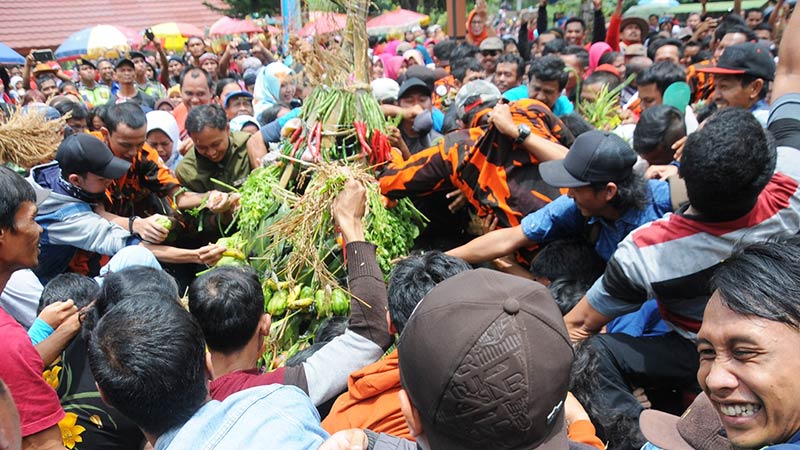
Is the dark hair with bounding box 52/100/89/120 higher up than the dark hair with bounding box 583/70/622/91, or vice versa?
the dark hair with bounding box 583/70/622/91

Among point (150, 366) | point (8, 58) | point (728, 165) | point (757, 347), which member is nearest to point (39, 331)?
point (150, 366)

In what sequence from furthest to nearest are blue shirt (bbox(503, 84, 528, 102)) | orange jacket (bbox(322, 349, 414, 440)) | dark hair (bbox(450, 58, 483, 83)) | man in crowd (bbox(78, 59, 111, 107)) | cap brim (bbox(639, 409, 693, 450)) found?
man in crowd (bbox(78, 59, 111, 107)) → dark hair (bbox(450, 58, 483, 83)) → blue shirt (bbox(503, 84, 528, 102)) → orange jacket (bbox(322, 349, 414, 440)) → cap brim (bbox(639, 409, 693, 450))

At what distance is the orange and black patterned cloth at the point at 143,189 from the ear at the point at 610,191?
2857mm

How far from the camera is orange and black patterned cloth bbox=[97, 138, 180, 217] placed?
3994mm

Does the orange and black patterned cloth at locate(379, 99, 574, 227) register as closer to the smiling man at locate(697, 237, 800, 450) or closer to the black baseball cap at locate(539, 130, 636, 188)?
the black baseball cap at locate(539, 130, 636, 188)

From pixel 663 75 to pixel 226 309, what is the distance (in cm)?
357

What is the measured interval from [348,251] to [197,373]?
34.0 inches

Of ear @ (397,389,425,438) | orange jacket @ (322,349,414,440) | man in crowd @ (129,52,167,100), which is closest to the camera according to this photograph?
ear @ (397,389,425,438)

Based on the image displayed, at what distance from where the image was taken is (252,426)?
1521mm

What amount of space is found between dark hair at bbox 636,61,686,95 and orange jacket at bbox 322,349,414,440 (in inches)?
134

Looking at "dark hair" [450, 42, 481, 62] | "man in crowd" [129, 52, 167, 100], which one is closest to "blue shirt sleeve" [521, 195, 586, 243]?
"dark hair" [450, 42, 481, 62]

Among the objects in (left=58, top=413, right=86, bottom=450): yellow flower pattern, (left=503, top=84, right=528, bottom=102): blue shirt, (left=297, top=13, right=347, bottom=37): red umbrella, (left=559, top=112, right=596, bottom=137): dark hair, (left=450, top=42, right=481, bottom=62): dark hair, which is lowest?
(left=58, top=413, right=86, bottom=450): yellow flower pattern

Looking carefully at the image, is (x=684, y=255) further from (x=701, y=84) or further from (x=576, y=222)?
(x=701, y=84)

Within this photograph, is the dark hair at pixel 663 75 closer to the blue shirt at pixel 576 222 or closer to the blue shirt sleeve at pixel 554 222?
the blue shirt at pixel 576 222
